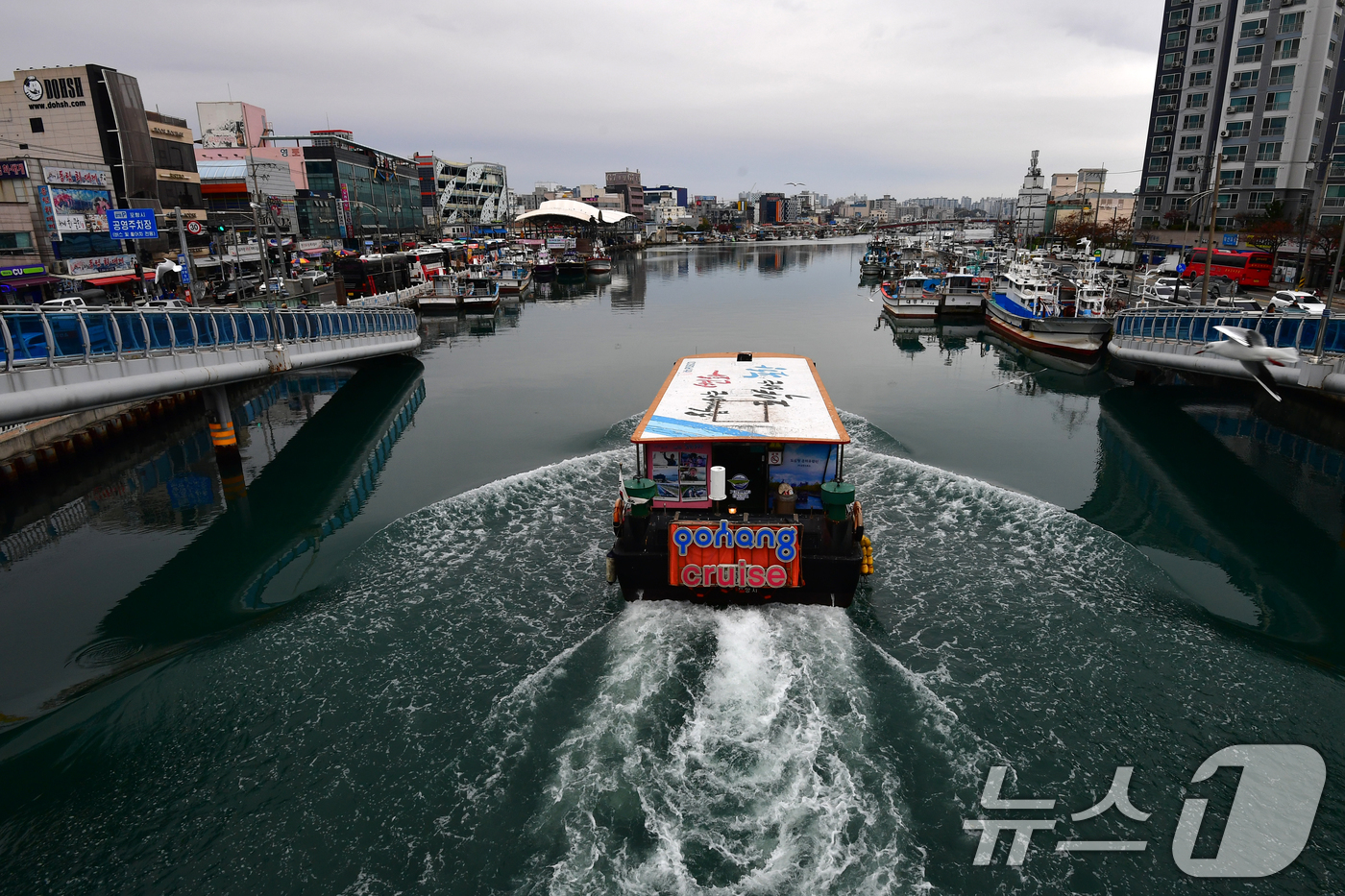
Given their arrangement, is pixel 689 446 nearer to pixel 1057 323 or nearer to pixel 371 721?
pixel 371 721

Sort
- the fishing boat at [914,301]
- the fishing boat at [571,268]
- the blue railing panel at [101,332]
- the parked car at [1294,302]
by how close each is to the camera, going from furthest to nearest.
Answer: the fishing boat at [571,268], the fishing boat at [914,301], the parked car at [1294,302], the blue railing panel at [101,332]

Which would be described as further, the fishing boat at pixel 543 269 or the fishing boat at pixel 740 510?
the fishing boat at pixel 543 269

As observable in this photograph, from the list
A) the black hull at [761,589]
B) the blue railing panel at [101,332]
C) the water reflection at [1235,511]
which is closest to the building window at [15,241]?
the blue railing panel at [101,332]

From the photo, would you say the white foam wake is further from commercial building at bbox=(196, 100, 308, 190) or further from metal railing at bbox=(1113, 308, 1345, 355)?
commercial building at bbox=(196, 100, 308, 190)

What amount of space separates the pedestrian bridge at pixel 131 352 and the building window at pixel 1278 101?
86751mm

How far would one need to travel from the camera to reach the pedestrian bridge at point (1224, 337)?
67.1 ft

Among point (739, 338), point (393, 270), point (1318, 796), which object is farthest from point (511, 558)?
point (393, 270)

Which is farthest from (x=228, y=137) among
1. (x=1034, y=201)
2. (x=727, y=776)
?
(x=1034, y=201)

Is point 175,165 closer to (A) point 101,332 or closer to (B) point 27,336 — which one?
(A) point 101,332

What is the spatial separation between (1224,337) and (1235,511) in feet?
26.5

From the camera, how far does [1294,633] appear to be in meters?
14.5

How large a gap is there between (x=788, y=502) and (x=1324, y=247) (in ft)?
214

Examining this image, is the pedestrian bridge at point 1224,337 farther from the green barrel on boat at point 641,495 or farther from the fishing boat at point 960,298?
the fishing boat at point 960,298

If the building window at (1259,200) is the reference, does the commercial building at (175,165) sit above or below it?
above
